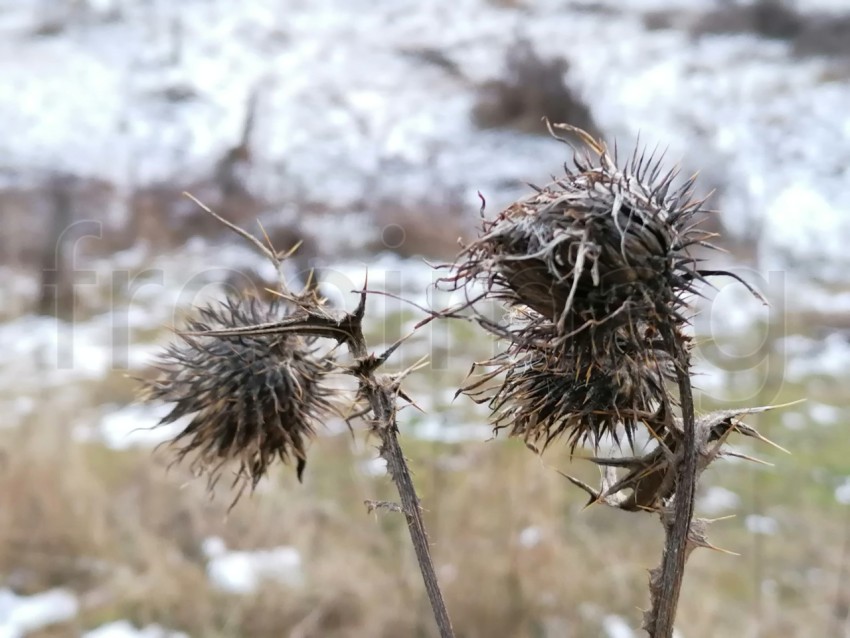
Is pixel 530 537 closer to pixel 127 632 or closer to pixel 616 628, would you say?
pixel 616 628

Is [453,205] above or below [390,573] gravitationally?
above

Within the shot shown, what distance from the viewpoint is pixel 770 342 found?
6.43 metres

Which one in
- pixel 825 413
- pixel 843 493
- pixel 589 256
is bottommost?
pixel 843 493

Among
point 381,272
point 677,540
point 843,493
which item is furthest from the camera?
point 381,272

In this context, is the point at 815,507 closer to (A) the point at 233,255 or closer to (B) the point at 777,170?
(B) the point at 777,170

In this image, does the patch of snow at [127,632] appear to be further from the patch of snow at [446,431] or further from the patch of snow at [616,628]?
the patch of snow at [616,628]

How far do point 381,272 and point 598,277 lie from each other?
777 cm

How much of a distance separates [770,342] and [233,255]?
6.65 metres

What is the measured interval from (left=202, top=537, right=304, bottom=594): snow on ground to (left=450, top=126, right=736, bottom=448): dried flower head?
12.4ft

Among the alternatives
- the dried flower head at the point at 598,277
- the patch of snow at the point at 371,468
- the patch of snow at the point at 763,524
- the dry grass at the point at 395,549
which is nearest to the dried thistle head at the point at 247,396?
the dried flower head at the point at 598,277

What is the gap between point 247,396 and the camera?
1.72m

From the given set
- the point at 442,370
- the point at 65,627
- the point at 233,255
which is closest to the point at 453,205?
the point at 233,255

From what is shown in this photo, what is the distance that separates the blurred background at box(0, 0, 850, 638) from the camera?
4297 millimetres

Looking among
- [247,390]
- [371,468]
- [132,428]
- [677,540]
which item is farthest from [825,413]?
[132,428]
